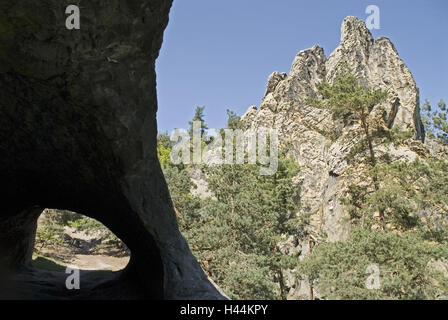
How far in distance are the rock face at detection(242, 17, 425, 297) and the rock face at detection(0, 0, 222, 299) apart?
916 inches

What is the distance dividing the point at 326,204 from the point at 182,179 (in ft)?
46.5

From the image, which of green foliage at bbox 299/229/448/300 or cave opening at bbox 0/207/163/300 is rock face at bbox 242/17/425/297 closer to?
green foliage at bbox 299/229/448/300

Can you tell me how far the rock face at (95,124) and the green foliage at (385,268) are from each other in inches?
374

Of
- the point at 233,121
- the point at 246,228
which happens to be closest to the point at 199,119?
the point at 233,121

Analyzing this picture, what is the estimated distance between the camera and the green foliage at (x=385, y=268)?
13172mm

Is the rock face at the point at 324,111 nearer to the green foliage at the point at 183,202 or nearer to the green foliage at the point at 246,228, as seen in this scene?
the green foliage at the point at 246,228

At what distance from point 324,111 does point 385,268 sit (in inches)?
1079

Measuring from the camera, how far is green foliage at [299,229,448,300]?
1317 centimetres

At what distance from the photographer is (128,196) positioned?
5.27m

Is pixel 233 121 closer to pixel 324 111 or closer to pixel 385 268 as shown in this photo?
pixel 324 111

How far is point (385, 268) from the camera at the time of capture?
45.3ft
